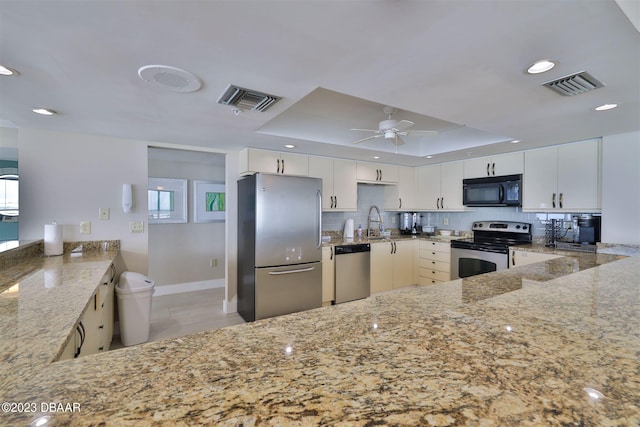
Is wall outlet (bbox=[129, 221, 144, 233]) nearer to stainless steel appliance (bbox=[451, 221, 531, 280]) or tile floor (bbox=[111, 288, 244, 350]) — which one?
tile floor (bbox=[111, 288, 244, 350])

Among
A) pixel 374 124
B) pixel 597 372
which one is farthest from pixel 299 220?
pixel 597 372

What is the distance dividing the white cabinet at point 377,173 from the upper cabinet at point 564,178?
1.77m

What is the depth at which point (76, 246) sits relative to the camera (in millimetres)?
2854

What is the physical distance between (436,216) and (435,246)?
34.9 inches

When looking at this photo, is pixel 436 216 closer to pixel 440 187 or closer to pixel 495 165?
pixel 440 187

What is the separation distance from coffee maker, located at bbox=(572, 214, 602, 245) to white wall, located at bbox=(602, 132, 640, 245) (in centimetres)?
14

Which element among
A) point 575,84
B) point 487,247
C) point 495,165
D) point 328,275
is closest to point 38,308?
point 328,275

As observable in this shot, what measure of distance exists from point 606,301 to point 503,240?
309 centimetres

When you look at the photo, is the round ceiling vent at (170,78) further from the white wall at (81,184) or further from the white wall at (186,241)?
the white wall at (186,241)

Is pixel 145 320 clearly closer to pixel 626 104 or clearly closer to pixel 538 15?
pixel 538 15

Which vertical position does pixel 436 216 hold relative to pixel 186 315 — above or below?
above

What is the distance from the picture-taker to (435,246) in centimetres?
434

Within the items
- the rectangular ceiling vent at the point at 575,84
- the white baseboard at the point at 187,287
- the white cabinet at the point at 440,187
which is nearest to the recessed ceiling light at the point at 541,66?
the rectangular ceiling vent at the point at 575,84

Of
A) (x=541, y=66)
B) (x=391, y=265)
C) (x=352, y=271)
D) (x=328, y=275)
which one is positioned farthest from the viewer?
(x=391, y=265)
